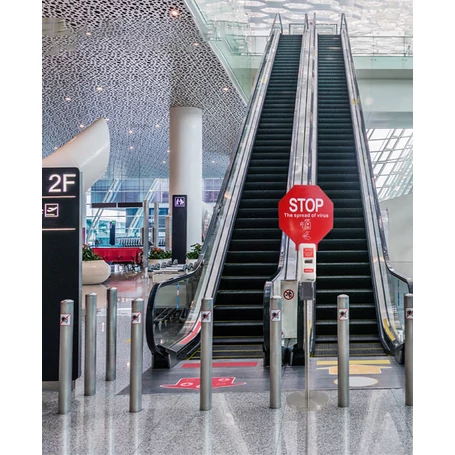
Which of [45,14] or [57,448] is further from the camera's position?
[45,14]

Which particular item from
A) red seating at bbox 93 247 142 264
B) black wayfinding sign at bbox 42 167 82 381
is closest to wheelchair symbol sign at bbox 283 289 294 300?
black wayfinding sign at bbox 42 167 82 381

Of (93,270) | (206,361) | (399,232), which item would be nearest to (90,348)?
(206,361)

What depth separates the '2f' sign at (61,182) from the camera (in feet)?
16.9

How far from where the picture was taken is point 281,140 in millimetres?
12750

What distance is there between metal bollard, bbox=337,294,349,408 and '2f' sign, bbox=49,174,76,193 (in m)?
2.43

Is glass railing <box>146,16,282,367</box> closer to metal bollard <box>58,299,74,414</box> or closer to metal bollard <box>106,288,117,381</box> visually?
metal bollard <box>106,288,117,381</box>

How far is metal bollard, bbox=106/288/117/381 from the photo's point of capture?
567 cm

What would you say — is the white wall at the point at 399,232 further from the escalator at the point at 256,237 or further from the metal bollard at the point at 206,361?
the metal bollard at the point at 206,361

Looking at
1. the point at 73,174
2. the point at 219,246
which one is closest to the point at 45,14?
the point at 219,246

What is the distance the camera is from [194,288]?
804 centimetres

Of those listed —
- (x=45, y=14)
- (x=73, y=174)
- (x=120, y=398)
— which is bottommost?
(x=120, y=398)

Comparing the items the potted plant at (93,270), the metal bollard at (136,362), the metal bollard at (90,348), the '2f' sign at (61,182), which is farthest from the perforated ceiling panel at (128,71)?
the metal bollard at (136,362)
